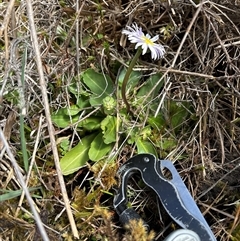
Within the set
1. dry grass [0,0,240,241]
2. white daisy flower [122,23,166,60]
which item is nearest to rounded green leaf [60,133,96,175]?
dry grass [0,0,240,241]

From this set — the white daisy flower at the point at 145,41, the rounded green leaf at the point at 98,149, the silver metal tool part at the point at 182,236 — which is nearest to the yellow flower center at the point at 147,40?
the white daisy flower at the point at 145,41

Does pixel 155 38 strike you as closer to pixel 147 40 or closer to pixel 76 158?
pixel 147 40

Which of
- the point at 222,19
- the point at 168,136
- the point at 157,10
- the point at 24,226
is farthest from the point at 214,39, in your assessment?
the point at 24,226

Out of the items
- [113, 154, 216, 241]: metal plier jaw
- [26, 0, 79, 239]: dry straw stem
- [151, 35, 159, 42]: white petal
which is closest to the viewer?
[26, 0, 79, 239]: dry straw stem

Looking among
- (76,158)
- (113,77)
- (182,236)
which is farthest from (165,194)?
(113,77)

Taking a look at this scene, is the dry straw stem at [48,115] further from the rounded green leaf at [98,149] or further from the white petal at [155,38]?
the white petal at [155,38]

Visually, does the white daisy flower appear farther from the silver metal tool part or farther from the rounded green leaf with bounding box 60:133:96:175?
the silver metal tool part
